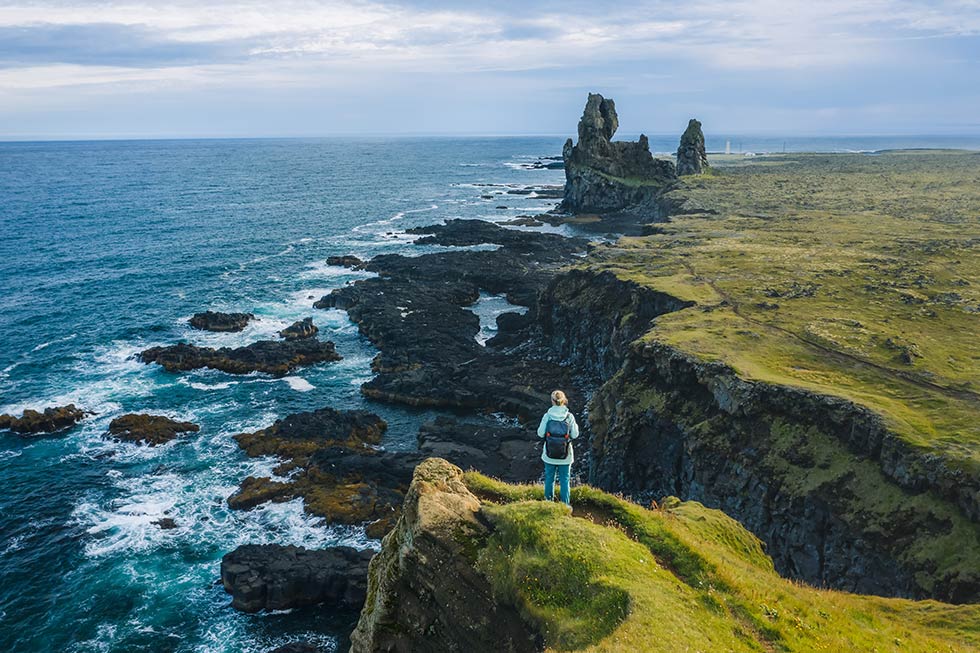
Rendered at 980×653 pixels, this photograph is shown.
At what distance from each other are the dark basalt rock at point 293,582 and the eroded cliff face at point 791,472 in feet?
52.8

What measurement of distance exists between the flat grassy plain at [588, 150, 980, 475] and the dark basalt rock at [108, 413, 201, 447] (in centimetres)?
3775

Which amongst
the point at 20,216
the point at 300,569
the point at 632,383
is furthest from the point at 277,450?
the point at 20,216

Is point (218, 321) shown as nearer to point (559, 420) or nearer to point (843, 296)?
point (843, 296)

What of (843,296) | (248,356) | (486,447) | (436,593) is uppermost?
(843,296)

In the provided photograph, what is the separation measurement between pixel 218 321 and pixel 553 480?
65.1 m

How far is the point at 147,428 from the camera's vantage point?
49.1 m

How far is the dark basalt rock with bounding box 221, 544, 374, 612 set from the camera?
32.2 meters

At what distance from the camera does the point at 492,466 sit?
147ft

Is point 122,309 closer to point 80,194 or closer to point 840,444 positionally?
point 840,444

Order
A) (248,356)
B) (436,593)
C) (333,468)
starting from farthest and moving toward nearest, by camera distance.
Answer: (248,356), (333,468), (436,593)

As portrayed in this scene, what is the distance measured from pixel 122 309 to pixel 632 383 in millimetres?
67843

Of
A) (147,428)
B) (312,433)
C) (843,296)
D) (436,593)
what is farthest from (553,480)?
(147,428)

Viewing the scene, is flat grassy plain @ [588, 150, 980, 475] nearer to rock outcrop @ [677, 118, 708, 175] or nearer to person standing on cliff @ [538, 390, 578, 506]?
person standing on cliff @ [538, 390, 578, 506]

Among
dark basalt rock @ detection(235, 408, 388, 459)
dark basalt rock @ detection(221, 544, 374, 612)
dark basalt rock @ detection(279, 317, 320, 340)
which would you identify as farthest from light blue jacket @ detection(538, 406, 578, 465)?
dark basalt rock @ detection(279, 317, 320, 340)
